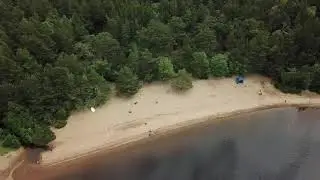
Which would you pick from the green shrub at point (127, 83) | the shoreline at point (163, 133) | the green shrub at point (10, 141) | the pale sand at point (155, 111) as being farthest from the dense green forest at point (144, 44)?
the shoreline at point (163, 133)

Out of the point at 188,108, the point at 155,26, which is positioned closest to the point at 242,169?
the point at 188,108

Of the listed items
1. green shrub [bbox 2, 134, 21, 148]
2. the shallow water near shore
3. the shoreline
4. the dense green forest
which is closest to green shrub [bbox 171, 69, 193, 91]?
the dense green forest

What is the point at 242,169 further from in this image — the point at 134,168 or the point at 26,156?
the point at 26,156

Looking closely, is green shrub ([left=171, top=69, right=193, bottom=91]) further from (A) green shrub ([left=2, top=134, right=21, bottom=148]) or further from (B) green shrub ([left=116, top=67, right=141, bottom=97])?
(A) green shrub ([left=2, top=134, right=21, bottom=148])

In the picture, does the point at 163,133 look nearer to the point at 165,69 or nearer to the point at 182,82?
the point at 182,82

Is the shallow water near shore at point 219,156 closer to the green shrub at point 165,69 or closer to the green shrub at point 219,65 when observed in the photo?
the green shrub at point 219,65

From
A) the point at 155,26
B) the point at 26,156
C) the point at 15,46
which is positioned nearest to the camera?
the point at 26,156
